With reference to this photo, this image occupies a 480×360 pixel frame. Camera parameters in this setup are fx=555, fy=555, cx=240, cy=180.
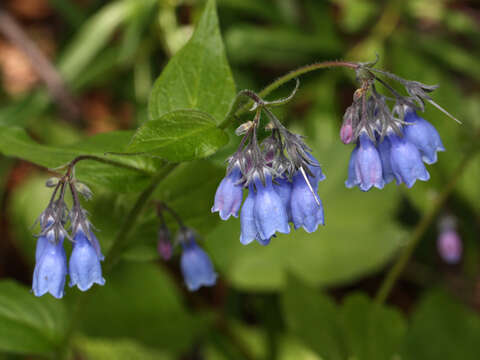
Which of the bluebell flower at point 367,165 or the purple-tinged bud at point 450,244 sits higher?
the bluebell flower at point 367,165

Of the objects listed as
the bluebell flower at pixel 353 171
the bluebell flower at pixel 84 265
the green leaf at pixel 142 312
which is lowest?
the green leaf at pixel 142 312

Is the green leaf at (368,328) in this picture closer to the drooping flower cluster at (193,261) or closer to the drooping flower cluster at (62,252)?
the drooping flower cluster at (193,261)

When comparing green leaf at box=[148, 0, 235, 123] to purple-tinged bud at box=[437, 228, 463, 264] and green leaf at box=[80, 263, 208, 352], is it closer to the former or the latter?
green leaf at box=[80, 263, 208, 352]

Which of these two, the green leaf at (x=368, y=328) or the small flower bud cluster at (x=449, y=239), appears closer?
the green leaf at (x=368, y=328)

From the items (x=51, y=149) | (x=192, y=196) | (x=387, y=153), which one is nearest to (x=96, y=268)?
(x=51, y=149)

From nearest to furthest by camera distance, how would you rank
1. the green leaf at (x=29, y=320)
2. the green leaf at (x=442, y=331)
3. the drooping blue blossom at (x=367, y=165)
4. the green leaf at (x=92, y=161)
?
the drooping blue blossom at (x=367, y=165) < the green leaf at (x=92, y=161) < the green leaf at (x=29, y=320) < the green leaf at (x=442, y=331)

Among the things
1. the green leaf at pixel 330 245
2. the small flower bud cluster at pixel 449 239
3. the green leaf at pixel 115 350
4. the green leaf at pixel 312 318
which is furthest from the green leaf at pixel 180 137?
the small flower bud cluster at pixel 449 239

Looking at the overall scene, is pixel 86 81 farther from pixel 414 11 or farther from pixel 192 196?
pixel 414 11
